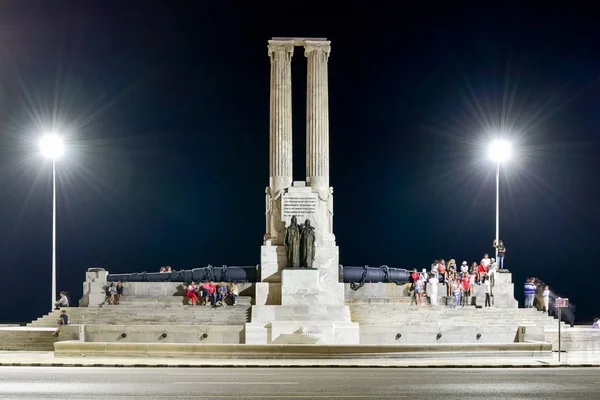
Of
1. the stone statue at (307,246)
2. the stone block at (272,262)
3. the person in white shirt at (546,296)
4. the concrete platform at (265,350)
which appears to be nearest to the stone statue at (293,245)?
the stone statue at (307,246)

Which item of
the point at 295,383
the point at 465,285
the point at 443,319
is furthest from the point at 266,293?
the point at 295,383

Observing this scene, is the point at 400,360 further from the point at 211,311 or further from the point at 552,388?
the point at 211,311

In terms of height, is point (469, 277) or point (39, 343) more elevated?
point (469, 277)

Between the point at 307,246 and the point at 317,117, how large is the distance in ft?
19.7

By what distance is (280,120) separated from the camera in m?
42.0

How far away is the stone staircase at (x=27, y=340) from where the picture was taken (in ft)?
114

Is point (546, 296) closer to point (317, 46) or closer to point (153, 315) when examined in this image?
point (317, 46)

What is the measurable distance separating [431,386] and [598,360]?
10.9 m

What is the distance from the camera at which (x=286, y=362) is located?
27.6 meters

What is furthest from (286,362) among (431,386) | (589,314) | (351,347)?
(589,314)

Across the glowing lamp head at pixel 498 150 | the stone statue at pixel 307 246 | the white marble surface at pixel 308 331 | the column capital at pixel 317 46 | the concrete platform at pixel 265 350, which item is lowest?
the concrete platform at pixel 265 350

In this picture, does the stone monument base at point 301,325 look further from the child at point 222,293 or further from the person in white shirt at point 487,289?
the person in white shirt at point 487,289

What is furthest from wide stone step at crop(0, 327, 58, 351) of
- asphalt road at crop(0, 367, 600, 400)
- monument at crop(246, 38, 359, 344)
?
asphalt road at crop(0, 367, 600, 400)

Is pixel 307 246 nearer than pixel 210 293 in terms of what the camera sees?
Yes
